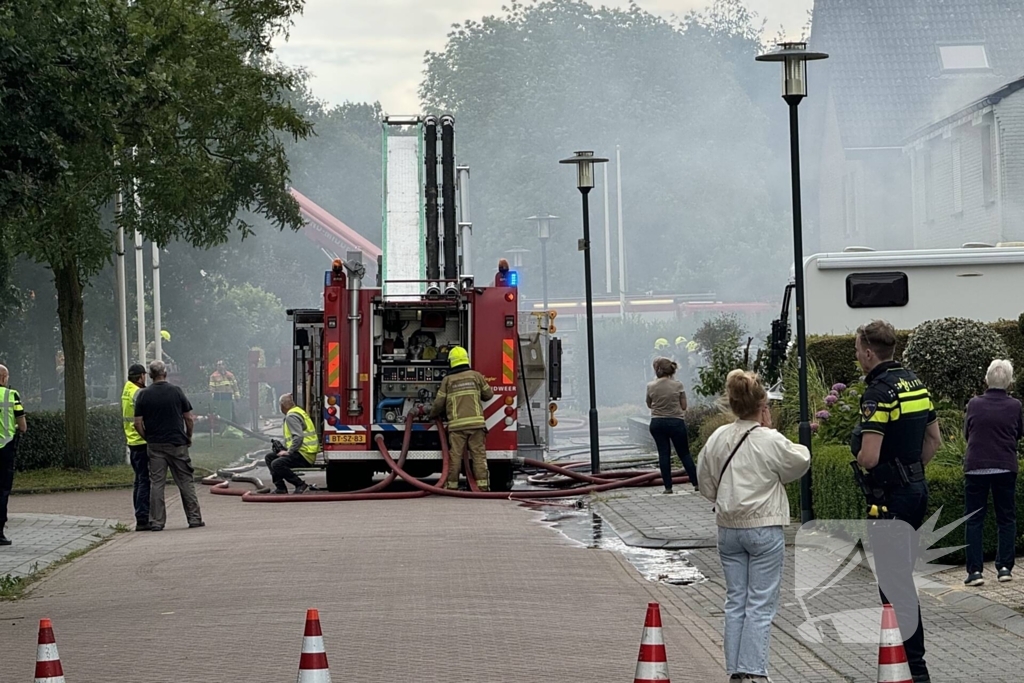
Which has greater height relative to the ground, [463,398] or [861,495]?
[463,398]

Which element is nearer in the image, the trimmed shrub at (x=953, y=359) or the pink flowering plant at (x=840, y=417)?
the pink flowering plant at (x=840, y=417)

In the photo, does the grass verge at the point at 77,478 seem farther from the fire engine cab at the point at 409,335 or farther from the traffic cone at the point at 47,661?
the traffic cone at the point at 47,661

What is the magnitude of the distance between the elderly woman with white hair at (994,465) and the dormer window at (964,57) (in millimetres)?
32524

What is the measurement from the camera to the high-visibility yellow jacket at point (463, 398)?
63.3 feet

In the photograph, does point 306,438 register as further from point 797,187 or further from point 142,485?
point 797,187

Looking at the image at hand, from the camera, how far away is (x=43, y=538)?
51.6 feet

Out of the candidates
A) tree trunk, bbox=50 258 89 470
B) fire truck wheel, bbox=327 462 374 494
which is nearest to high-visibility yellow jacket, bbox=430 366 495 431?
fire truck wheel, bbox=327 462 374 494

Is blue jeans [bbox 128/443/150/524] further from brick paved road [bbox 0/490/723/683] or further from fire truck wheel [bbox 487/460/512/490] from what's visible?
fire truck wheel [bbox 487/460/512/490]

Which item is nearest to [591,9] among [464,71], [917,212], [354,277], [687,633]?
[464,71]

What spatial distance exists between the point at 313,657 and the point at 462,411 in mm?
12767

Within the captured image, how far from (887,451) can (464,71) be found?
74.0 meters

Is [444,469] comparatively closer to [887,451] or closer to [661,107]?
[887,451]

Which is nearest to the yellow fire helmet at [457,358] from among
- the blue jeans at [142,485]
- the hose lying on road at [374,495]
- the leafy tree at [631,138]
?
the hose lying on road at [374,495]

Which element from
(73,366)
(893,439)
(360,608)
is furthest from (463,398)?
(893,439)
